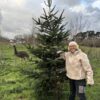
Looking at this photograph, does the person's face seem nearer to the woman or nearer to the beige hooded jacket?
the woman

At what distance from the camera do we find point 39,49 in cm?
1166

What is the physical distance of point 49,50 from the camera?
11.6 metres

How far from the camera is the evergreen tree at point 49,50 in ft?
38.2

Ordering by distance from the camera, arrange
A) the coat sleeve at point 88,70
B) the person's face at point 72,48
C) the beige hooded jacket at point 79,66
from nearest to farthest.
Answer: the coat sleeve at point 88,70
the beige hooded jacket at point 79,66
the person's face at point 72,48

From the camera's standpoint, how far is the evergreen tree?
11.6 meters

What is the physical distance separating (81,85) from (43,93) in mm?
2287

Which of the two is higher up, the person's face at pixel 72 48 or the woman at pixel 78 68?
the person's face at pixel 72 48

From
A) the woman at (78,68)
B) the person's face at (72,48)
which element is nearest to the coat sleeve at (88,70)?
the woman at (78,68)

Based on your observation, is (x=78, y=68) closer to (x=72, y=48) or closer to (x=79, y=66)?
(x=79, y=66)

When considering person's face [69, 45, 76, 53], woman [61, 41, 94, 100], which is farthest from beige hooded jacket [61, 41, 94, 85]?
person's face [69, 45, 76, 53]

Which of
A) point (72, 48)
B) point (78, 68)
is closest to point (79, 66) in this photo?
point (78, 68)

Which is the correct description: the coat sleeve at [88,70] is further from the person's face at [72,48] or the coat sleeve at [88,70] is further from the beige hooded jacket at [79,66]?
the person's face at [72,48]

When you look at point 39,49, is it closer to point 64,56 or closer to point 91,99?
point 64,56

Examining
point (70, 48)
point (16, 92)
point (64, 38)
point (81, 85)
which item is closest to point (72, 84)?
point (81, 85)
